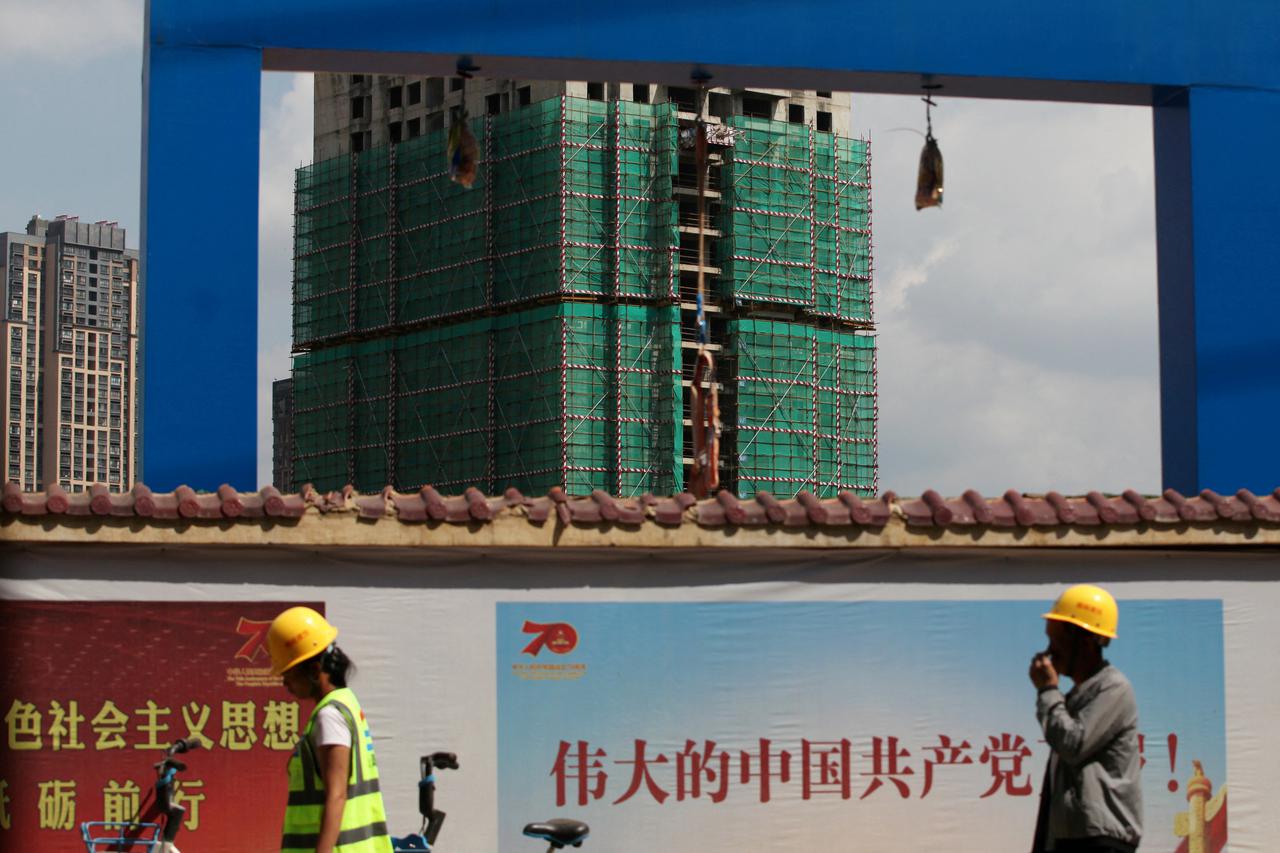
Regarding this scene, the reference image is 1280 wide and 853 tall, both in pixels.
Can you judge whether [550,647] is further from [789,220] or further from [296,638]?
[789,220]

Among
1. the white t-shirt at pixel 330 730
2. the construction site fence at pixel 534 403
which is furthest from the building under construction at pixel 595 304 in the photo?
the white t-shirt at pixel 330 730

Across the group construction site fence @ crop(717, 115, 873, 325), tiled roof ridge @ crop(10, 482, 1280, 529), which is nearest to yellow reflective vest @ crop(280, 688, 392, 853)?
tiled roof ridge @ crop(10, 482, 1280, 529)

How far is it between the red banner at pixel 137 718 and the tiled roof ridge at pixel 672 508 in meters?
0.56

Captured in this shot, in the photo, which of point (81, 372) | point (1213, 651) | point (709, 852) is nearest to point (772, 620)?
point (709, 852)

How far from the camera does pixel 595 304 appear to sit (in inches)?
2825

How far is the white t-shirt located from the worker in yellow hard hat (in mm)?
2041

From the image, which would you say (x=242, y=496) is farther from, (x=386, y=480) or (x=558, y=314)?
(x=386, y=480)

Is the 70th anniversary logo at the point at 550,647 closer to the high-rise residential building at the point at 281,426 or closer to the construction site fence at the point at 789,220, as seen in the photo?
the construction site fence at the point at 789,220

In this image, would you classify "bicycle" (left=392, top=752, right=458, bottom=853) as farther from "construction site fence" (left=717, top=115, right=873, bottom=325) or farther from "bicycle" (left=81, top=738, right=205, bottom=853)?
"construction site fence" (left=717, top=115, right=873, bottom=325)

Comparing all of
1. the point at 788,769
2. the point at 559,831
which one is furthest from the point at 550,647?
the point at 559,831

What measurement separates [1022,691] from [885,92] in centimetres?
607

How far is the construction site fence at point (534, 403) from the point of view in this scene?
70750 millimetres

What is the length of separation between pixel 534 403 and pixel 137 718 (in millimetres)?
61122

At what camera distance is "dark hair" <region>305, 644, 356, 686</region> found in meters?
5.83
